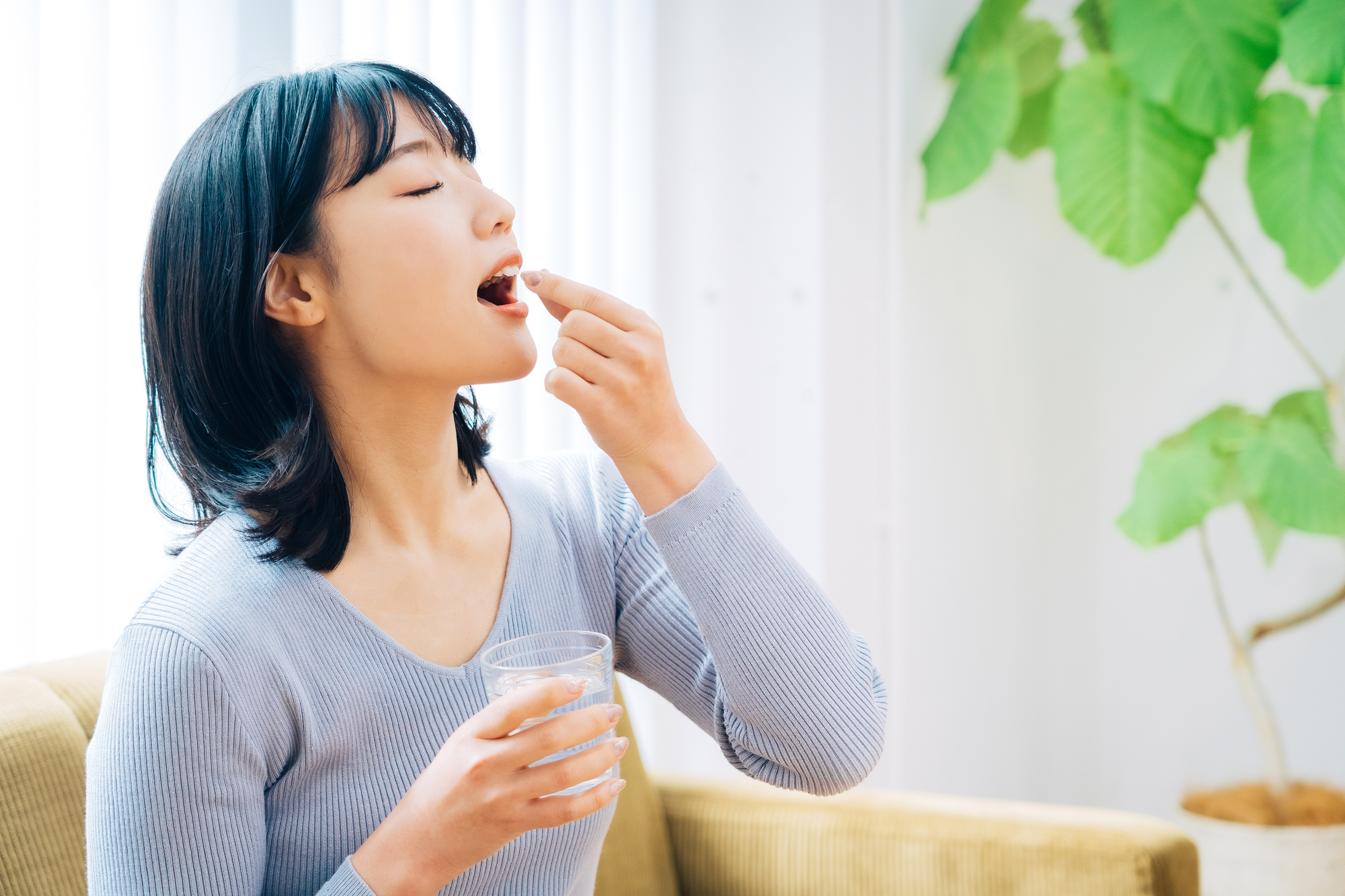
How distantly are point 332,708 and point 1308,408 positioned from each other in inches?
72.6

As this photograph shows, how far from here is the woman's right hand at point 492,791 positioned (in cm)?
64

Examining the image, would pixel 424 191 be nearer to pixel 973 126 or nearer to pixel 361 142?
pixel 361 142

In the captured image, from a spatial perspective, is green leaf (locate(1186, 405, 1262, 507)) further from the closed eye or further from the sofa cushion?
the sofa cushion

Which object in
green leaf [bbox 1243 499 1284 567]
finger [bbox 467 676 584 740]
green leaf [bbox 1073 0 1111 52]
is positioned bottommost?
green leaf [bbox 1243 499 1284 567]

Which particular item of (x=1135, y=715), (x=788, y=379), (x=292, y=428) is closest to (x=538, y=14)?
(x=788, y=379)

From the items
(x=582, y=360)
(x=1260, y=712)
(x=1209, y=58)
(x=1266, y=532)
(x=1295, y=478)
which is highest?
(x=1209, y=58)

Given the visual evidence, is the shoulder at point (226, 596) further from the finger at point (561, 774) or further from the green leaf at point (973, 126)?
the green leaf at point (973, 126)

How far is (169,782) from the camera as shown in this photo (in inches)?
28.2

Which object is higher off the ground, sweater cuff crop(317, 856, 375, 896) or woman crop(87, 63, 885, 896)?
woman crop(87, 63, 885, 896)

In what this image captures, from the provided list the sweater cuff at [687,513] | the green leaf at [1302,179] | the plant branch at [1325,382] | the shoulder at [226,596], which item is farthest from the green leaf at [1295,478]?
the shoulder at [226,596]

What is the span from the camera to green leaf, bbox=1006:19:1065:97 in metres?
2.04

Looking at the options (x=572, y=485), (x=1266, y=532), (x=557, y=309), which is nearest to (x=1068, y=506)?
(x=1266, y=532)

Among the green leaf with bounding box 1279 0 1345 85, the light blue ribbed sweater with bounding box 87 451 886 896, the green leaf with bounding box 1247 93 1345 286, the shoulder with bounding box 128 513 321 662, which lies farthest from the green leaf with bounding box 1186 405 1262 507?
the shoulder with bounding box 128 513 321 662

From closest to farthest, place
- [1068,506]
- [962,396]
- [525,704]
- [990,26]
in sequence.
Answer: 1. [525,704]
2. [990,26]
3. [962,396]
4. [1068,506]
